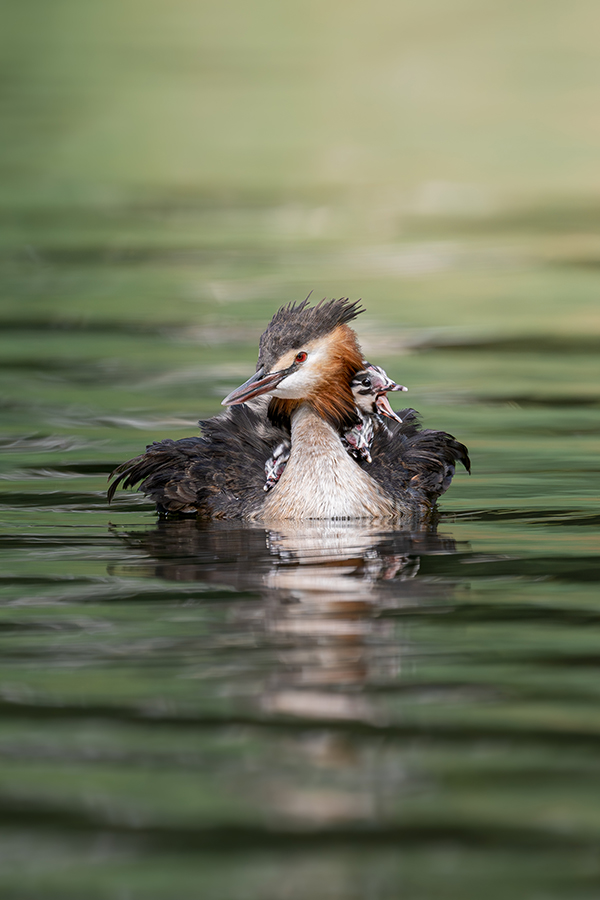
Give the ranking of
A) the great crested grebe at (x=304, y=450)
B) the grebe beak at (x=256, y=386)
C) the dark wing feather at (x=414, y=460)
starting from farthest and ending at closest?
the dark wing feather at (x=414, y=460) < the great crested grebe at (x=304, y=450) < the grebe beak at (x=256, y=386)

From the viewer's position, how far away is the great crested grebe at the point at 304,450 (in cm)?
821

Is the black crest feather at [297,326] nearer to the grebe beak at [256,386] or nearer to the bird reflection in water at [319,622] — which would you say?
the grebe beak at [256,386]

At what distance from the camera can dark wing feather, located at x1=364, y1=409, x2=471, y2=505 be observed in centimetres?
868

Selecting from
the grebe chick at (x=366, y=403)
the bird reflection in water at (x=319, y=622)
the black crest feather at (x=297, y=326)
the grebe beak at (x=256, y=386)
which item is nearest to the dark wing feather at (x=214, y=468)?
the bird reflection in water at (x=319, y=622)

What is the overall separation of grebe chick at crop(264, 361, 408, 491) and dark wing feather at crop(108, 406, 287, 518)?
0.08 metres

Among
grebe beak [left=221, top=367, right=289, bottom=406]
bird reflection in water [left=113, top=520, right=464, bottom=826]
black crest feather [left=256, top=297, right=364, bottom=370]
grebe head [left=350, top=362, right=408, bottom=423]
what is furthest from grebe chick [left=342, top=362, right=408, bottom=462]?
bird reflection in water [left=113, top=520, right=464, bottom=826]

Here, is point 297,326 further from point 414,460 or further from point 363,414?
point 414,460

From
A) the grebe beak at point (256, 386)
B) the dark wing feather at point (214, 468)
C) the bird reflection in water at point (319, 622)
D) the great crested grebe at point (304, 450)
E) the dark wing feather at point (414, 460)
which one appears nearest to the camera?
the bird reflection in water at point (319, 622)

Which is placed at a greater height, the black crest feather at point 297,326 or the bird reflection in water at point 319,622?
the black crest feather at point 297,326

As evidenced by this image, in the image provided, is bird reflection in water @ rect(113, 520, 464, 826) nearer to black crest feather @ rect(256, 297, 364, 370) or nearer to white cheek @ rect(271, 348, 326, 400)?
white cheek @ rect(271, 348, 326, 400)

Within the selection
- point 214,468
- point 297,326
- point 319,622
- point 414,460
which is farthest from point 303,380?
point 319,622

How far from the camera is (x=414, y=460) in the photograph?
8977 mm

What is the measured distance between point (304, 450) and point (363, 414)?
65cm

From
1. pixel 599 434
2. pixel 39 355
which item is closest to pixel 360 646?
pixel 599 434
